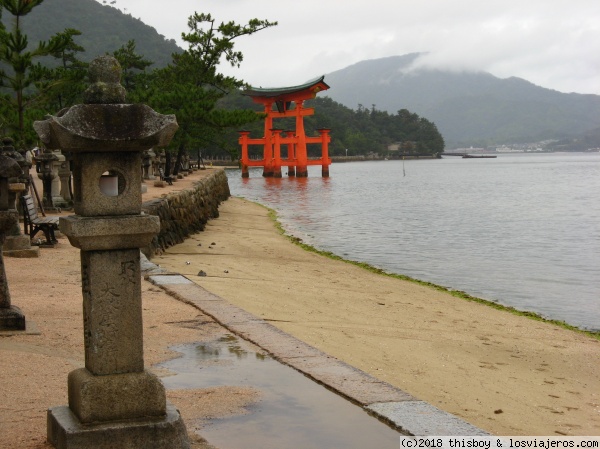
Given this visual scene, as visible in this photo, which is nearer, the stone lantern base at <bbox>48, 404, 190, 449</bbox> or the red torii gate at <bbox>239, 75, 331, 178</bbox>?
the stone lantern base at <bbox>48, 404, 190, 449</bbox>

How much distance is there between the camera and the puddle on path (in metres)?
4.21

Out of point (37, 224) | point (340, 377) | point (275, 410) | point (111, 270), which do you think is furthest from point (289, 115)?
point (111, 270)

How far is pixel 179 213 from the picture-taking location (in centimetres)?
1781

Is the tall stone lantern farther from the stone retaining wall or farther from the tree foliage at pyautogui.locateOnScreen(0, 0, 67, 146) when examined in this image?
the tree foliage at pyautogui.locateOnScreen(0, 0, 67, 146)

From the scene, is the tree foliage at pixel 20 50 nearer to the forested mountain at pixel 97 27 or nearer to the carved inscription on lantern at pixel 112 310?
the carved inscription on lantern at pixel 112 310

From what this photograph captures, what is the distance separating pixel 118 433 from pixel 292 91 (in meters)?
54.6

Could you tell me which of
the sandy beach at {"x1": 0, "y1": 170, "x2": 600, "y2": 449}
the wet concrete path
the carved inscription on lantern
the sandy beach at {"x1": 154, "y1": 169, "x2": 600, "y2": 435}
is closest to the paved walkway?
the wet concrete path

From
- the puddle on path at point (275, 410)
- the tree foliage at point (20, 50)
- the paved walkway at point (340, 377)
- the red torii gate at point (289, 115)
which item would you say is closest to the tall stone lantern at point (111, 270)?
the puddle on path at point (275, 410)

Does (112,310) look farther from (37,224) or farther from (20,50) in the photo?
(20,50)

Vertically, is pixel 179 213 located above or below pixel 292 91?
below

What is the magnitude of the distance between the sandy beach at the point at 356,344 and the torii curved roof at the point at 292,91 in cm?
4422

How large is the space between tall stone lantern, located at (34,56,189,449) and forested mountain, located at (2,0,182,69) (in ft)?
295

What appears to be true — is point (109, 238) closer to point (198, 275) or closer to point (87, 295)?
point (87, 295)

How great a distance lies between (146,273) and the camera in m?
9.23
